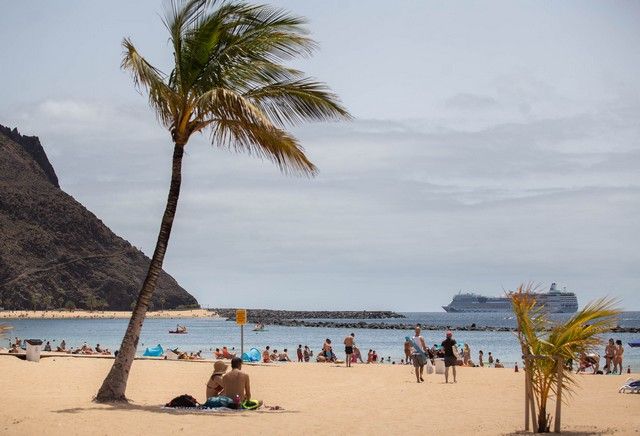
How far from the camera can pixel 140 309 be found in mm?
14016

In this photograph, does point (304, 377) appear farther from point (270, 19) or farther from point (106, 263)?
point (106, 263)

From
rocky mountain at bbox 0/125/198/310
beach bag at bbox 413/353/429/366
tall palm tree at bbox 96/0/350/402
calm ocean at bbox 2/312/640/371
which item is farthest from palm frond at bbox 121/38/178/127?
rocky mountain at bbox 0/125/198/310

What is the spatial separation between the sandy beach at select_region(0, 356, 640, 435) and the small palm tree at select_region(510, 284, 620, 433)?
81cm

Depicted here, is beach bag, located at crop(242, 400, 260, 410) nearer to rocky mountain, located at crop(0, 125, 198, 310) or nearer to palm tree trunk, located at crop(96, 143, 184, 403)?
palm tree trunk, located at crop(96, 143, 184, 403)

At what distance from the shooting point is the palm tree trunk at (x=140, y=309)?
13.7m

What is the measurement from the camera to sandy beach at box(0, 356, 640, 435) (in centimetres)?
1123

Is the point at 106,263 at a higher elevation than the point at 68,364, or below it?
higher

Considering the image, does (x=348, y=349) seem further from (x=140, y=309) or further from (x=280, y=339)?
(x=280, y=339)

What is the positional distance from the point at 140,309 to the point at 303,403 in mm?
3298

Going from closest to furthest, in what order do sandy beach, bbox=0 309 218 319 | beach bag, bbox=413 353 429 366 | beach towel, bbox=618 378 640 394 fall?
beach towel, bbox=618 378 640 394 → beach bag, bbox=413 353 429 366 → sandy beach, bbox=0 309 218 319

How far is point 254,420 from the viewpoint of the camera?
39.0ft

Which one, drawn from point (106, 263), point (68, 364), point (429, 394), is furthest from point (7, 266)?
point (429, 394)

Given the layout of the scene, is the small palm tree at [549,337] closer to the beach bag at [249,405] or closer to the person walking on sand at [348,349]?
the beach bag at [249,405]

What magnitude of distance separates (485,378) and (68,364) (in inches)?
426
